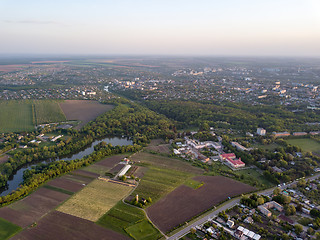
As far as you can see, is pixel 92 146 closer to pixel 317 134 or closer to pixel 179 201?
pixel 179 201

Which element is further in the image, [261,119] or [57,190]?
[261,119]

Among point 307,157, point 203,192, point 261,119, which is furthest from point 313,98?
point 203,192

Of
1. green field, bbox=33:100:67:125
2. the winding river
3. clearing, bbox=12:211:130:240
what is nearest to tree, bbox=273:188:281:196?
clearing, bbox=12:211:130:240

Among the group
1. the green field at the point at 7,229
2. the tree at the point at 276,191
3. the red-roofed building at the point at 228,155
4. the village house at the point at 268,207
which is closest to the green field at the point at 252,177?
the tree at the point at 276,191

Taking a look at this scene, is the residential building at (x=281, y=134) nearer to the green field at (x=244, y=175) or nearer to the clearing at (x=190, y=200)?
the green field at (x=244, y=175)

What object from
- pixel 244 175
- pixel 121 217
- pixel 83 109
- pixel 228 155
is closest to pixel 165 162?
pixel 228 155

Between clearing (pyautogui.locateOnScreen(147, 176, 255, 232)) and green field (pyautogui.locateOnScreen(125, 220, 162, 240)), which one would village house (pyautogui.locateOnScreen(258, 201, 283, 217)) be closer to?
clearing (pyautogui.locateOnScreen(147, 176, 255, 232))
